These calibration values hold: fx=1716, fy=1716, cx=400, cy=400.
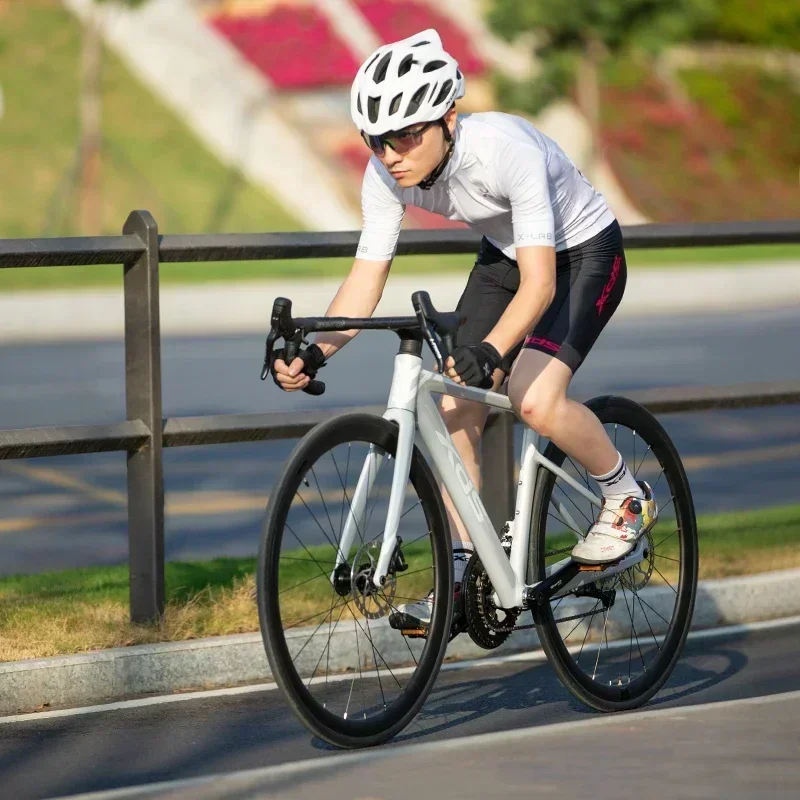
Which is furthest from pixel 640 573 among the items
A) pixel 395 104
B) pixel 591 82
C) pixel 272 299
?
pixel 591 82

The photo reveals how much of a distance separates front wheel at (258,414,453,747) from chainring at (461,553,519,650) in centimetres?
10

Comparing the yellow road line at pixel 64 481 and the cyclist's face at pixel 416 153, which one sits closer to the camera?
the cyclist's face at pixel 416 153

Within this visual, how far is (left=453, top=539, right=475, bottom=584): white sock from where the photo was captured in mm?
4801

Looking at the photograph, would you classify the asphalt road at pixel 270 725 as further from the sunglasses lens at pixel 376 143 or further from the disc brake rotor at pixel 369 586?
the sunglasses lens at pixel 376 143

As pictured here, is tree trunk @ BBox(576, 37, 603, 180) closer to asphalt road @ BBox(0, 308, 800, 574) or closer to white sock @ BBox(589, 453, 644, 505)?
asphalt road @ BBox(0, 308, 800, 574)

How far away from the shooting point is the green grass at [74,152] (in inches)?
1326

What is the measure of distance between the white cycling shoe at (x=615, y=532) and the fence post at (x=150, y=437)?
1.49 m

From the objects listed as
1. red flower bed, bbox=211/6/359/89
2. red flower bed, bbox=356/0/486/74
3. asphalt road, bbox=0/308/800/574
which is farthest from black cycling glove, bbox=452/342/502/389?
red flower bed, bbox=356/0/486/74

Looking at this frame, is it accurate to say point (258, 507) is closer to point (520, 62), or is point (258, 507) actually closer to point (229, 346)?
point (229, 346)

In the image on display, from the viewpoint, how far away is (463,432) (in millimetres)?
5047

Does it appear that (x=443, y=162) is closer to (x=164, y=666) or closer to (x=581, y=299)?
(x=581, y=299)

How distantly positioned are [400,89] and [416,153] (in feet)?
0.62

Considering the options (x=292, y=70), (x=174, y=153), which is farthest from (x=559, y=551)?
(x=292, y=70)

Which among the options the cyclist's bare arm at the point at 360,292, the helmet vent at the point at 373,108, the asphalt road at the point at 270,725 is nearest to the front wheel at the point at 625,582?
the asphalt road at the point at 270,725
